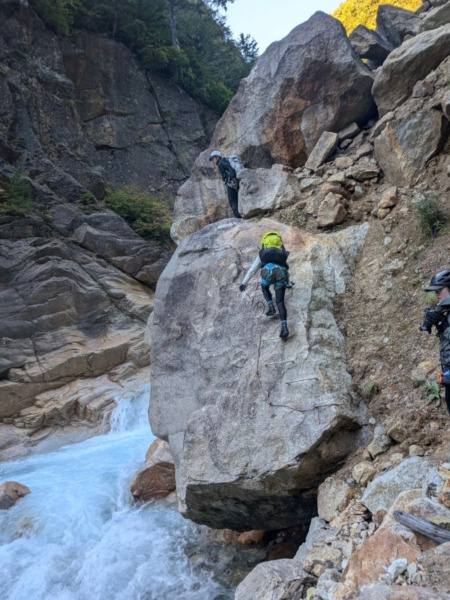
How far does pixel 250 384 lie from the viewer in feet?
25.2

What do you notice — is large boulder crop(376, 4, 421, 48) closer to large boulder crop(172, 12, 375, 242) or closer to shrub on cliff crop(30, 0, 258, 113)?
large boulder crop(172, 12, 375, 242)

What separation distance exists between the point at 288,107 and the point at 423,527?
480 inches

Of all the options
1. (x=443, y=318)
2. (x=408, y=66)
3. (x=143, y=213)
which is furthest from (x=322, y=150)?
(x=143, y=213)

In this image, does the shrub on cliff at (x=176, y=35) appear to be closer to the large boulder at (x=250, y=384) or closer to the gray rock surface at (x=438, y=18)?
the gray rock surface at (x=438, y=18)

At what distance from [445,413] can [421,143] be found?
625 centimetres

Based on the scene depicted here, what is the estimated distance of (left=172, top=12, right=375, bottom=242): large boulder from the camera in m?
12.5

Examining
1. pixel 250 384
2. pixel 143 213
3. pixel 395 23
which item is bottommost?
pixel 250 384

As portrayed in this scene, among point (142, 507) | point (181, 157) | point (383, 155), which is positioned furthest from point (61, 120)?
point (142, 507)

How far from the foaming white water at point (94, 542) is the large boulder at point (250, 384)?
107 centimetres

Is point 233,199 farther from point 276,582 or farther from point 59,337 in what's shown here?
point 276,582

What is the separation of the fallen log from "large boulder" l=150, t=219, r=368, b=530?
7.98 ft

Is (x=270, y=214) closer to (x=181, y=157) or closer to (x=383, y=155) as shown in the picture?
(x=383, y=155)

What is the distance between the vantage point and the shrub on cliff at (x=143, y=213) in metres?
22.7

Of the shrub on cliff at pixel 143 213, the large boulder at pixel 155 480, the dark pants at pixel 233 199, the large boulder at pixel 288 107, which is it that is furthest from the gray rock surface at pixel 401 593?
the shrub on cliff at pixel 143 213
